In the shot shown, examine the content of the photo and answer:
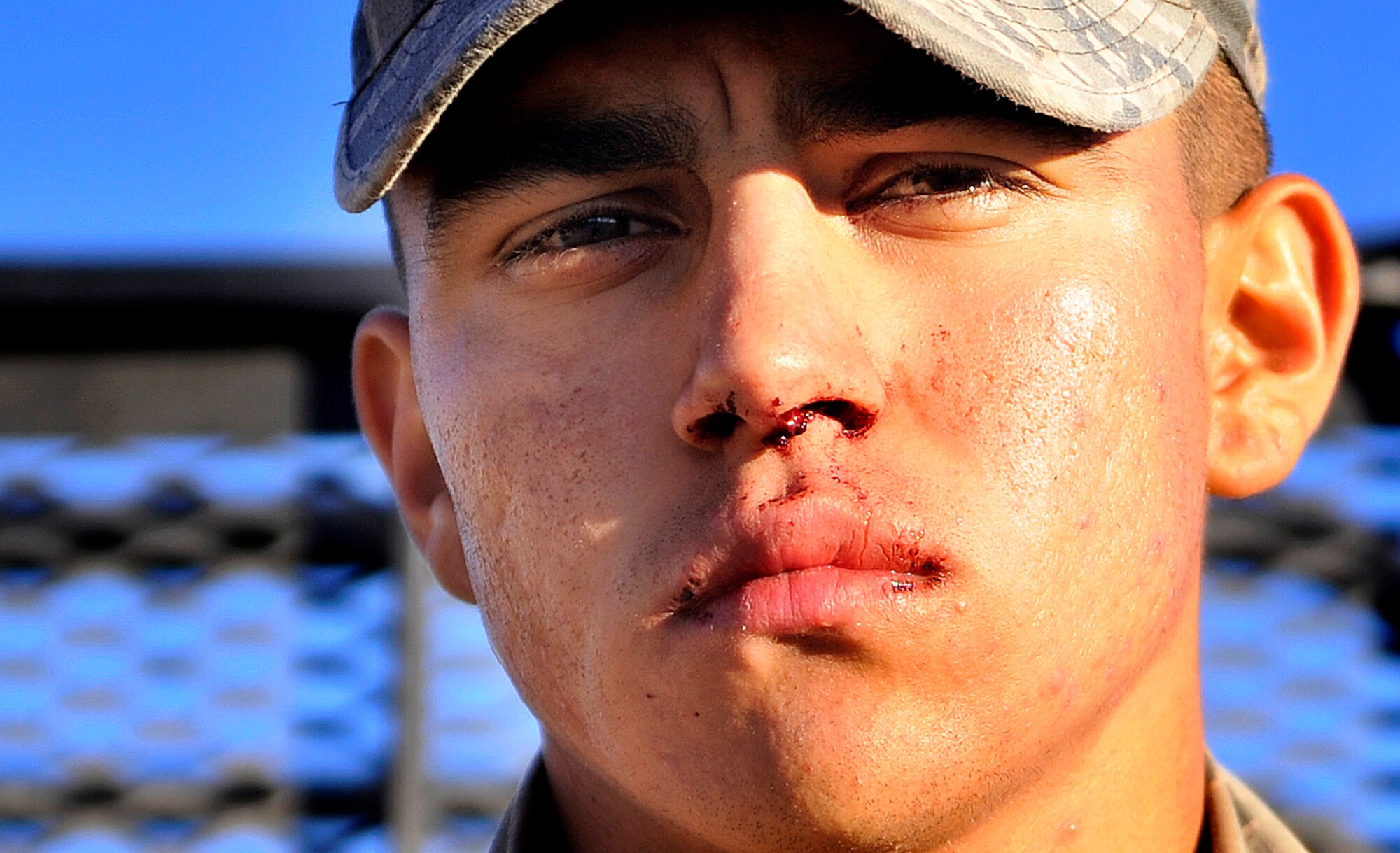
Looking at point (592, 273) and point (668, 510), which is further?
point (592, 273)

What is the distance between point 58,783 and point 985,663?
1.80m

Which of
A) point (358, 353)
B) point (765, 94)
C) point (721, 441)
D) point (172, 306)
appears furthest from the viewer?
point (172, 306)

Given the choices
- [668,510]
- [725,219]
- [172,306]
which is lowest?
[668,510]

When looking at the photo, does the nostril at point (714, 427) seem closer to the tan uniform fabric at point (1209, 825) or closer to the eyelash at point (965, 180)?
the eyelash at point (965, 180)

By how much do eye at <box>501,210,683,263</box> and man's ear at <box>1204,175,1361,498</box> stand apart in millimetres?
676

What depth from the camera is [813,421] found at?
153 cm

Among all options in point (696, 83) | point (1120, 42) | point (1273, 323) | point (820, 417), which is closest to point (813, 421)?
point (820, 417)

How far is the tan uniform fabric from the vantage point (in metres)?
2.05

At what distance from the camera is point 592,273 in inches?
71.4

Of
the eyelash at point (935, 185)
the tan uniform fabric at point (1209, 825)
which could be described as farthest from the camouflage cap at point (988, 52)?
the tan uniform fabric at point (1209, 825)

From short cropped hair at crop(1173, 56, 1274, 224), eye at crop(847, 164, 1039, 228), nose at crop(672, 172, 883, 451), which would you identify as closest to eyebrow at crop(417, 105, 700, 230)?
nose at crop(672, 172, 883, 451)

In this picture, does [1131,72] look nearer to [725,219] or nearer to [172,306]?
[725,219]

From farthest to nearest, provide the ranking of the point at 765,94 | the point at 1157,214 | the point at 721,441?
the point at 1157,214 → the point at 765,94 → the point at 721,441

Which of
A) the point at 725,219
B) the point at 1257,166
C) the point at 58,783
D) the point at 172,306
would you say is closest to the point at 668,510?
the point at 725,219
